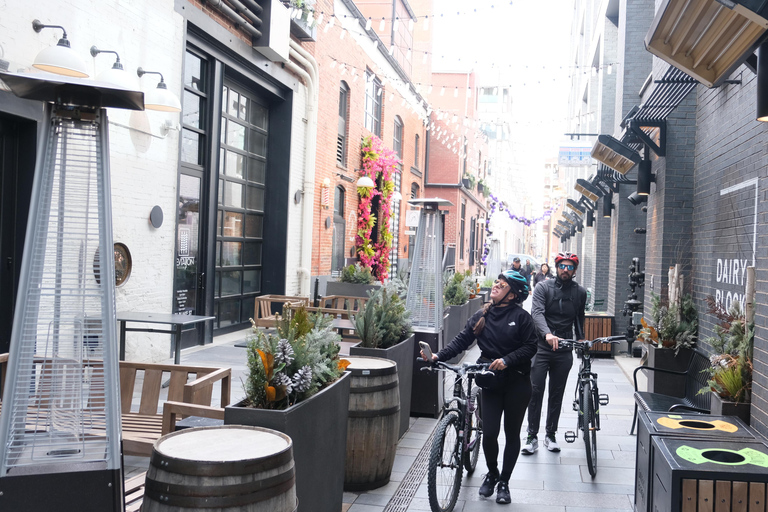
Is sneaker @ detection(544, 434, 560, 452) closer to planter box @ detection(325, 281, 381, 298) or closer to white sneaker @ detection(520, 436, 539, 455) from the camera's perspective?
white sneaker @ detection(520, 436, 539, 455)

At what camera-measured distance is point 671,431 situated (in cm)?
434

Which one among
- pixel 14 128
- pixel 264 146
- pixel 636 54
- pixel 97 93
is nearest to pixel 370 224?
pixel 264 146

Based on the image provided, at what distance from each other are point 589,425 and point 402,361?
5.90 ft

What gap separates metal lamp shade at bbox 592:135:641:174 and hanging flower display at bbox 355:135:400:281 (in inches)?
377

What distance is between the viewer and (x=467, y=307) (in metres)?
14.5

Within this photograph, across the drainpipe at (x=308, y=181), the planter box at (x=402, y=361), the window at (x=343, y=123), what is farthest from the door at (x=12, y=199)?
the window at (x=343, y=123)

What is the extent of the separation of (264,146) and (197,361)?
583cm

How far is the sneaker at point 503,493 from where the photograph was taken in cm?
525

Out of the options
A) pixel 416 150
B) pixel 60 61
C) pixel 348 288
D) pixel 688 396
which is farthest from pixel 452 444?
→ pixel 416 150

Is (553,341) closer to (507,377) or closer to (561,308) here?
(561,308)

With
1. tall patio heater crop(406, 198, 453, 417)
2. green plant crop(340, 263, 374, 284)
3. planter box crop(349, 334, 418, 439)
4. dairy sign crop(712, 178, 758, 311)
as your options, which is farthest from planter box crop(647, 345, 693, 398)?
green plant crop(340, 263, 374, 284)

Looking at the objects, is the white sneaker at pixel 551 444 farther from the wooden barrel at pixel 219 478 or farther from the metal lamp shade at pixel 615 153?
the metal lamp shade at pixel 615 153

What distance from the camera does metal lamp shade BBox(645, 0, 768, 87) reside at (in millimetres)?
4320

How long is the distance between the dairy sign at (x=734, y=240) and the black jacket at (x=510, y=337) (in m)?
2.37
